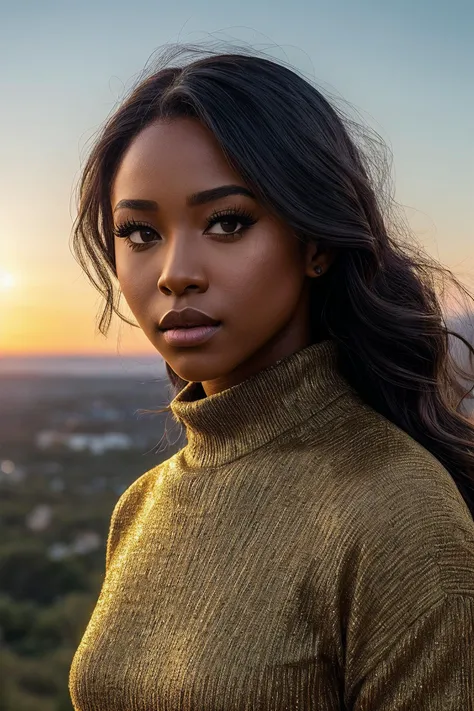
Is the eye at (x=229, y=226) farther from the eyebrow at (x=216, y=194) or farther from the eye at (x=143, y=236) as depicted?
the eye at (x=143, y=236)

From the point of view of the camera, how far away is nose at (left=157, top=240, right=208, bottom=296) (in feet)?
5.05

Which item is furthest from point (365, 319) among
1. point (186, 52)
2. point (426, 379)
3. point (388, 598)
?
point (186, 52)

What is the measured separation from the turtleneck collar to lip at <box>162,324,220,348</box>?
15 centimetres

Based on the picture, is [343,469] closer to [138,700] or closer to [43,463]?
[138,700]

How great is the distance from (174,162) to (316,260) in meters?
0.29

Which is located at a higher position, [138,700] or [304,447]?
[304,447]

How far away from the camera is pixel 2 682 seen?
12.7 m

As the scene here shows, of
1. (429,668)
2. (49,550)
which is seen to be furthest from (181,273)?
(49,550)

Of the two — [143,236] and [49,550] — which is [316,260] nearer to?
[143,236]

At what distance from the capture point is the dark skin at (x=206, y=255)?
5.08 ft

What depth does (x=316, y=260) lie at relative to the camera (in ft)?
5.41

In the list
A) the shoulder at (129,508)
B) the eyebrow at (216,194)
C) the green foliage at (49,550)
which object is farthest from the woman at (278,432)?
the green foliage at (49,550)

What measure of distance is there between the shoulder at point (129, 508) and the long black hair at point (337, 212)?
54 cm

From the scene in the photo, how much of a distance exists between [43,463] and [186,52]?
17.4m
